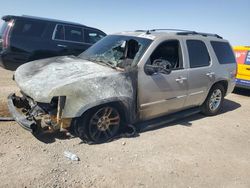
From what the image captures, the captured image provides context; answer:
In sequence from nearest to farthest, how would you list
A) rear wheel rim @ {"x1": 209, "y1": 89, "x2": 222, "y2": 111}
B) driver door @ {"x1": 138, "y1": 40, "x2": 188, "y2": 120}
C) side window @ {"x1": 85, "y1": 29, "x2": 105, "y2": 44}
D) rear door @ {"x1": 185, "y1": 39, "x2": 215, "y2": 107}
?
driver door @ {"x1": 138, "y1": 40, "x2": 188, "y2": 120} → rear door @ {"x1": 185, "y1": 39, "x2": 215, "y2": 107} → rear wheel rim @ {"x1": 209, "y1": 89, "x2": 222, "y2": 111} → side window @ {"x1": 85, "y1": 29, "x2": 105, "y2": 44}

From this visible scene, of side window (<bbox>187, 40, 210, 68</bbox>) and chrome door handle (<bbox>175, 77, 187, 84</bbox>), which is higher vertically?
side window (<bbox>187, 40, 210, 68</bbox>)

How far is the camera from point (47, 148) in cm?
415

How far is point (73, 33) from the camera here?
905 centimetres

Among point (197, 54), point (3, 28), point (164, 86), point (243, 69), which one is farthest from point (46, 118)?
point (243, 69)

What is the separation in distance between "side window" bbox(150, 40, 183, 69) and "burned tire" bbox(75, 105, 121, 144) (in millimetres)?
1341

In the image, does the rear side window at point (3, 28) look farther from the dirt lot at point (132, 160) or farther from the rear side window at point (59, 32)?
the dirt lot at point (132, 160)

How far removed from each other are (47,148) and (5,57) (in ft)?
14.7

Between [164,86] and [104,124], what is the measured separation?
1.34 metres

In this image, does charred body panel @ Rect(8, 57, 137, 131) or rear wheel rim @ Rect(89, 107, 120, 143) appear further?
rear wheel rim @ Rect(89, 107, 120, 143)

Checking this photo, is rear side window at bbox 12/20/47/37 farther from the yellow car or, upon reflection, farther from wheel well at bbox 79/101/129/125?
the yellow car

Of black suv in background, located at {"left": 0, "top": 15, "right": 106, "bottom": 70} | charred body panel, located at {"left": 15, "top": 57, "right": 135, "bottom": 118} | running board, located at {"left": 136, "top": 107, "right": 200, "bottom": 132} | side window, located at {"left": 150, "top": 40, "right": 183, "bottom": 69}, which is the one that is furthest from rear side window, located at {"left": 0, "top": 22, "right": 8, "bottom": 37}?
running board, located at {"left": 136, "top": 107, "right": 200, "bottom": 132}

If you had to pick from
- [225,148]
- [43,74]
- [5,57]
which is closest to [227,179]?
[225,148]

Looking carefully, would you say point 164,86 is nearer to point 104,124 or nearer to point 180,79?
point 180,79

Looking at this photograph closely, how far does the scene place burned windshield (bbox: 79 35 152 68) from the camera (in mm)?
4737
